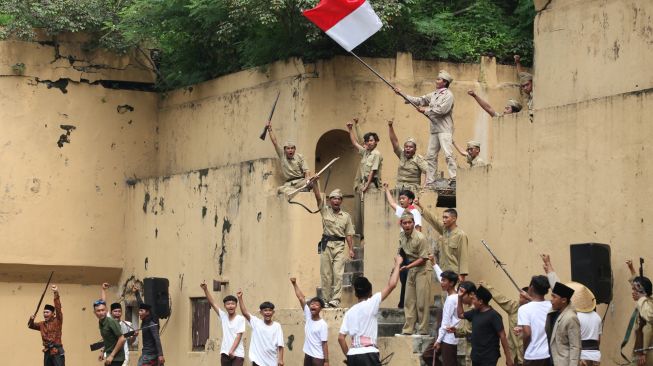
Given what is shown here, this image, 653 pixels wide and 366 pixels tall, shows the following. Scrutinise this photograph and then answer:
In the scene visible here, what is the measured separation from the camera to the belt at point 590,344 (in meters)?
17.3

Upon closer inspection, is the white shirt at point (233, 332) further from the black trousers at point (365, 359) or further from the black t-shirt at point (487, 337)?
the black t-shirt at point (487, 337)

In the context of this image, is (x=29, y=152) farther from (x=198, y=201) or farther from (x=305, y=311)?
(x=305, y=311)

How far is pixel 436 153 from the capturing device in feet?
74.0

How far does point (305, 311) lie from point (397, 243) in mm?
1980

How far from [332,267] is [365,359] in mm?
3942

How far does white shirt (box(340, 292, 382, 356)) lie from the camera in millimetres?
18141

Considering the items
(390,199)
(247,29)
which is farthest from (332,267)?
(247,29)

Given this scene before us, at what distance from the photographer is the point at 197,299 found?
26.8 meters

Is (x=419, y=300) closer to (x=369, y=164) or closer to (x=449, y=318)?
(x=449, y=318)

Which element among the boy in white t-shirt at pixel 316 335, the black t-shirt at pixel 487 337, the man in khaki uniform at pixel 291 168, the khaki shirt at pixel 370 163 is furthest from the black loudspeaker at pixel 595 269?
the man in khaki uniform at pixel 291 168

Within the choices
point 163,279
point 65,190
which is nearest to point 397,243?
point 163,279

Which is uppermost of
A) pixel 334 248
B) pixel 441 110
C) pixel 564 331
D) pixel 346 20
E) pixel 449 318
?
pixel 346 20

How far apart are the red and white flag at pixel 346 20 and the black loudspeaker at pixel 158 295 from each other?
18.7 ft

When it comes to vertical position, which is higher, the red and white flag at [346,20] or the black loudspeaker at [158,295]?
the red and white flag at [346,20]
